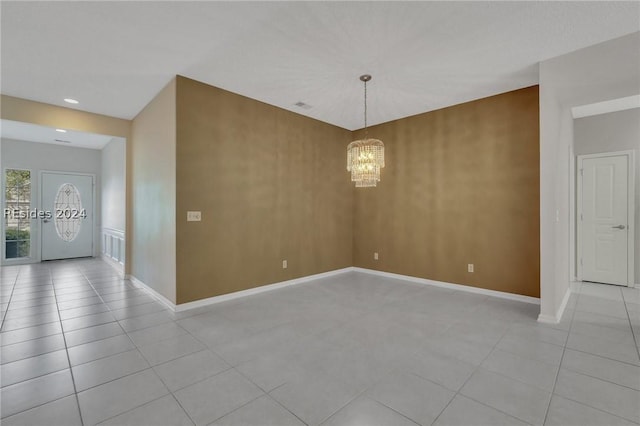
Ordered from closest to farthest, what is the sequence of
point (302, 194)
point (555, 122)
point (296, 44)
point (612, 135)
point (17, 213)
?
point (296, 44) < point (555, 122) < point (612, 135) < point (302, 194) < point (17, 213)

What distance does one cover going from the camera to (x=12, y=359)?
2391 mm

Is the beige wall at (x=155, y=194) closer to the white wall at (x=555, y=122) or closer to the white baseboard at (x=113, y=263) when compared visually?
the white baseboard at (x=113, y=263)

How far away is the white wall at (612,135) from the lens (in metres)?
4.66

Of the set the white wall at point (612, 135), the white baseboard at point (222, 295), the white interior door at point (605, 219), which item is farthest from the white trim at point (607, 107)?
the white baseboard at point (222, 295)

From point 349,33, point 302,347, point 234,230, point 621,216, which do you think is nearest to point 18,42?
point 234,230

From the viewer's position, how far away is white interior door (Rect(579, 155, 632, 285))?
475cm

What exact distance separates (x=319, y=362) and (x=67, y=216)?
8.31 m

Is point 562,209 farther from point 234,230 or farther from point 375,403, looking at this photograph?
point 234,230

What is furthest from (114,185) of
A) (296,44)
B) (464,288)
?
(464,288)

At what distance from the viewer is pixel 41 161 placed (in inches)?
274

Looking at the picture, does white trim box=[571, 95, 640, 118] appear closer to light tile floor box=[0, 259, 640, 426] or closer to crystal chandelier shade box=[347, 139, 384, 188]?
light tile floor box=[0, 259, 640, 426]

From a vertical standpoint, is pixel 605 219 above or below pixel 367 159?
below

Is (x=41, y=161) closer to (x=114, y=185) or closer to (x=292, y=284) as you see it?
(x=114, y=185)

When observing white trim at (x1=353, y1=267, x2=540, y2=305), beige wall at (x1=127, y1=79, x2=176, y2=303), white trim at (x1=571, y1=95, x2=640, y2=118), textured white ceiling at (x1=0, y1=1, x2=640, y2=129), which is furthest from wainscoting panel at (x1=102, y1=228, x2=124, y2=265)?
white trim at (x1=571, y1=95, x2=640, y2=118)
